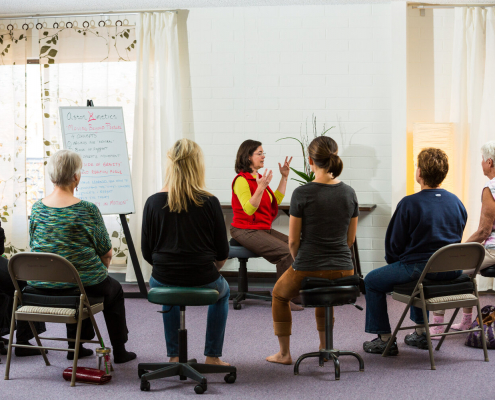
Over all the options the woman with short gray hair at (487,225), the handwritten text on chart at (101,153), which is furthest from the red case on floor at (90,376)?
the woman with short gray hair at (487,225)

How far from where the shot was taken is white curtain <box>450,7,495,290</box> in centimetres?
440

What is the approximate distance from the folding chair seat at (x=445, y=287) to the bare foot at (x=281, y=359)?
557 millimetres

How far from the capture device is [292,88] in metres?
4.70

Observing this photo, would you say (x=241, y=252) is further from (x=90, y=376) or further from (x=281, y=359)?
(x=90, y=376)

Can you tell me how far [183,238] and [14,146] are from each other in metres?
3.38

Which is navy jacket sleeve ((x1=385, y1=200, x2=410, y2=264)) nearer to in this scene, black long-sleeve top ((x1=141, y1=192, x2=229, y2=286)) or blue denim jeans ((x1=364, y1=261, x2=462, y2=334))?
blue denim jeans ((x1=364, y1=261, x2=462, y2=334))

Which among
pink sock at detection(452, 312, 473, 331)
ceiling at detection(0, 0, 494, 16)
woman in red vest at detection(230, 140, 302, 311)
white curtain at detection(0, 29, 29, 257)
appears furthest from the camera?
white curtain at detection(0, 29, 29, 257)

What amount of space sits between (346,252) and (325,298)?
27 cm

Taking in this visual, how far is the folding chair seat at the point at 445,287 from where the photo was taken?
2500 millimetres

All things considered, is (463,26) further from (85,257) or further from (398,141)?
(85,257)

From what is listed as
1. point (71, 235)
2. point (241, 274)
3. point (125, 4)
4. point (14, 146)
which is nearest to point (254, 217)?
point (241, 274)

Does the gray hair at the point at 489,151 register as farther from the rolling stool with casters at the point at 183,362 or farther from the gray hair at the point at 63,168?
the gray hair at the point at 63,168

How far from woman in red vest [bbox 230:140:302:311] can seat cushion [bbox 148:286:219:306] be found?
4.87ft

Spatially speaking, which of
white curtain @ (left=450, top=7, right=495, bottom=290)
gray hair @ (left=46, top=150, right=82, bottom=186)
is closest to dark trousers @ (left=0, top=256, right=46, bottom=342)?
gray hair @ (left=46, top=150, right=82, bottom=186)
